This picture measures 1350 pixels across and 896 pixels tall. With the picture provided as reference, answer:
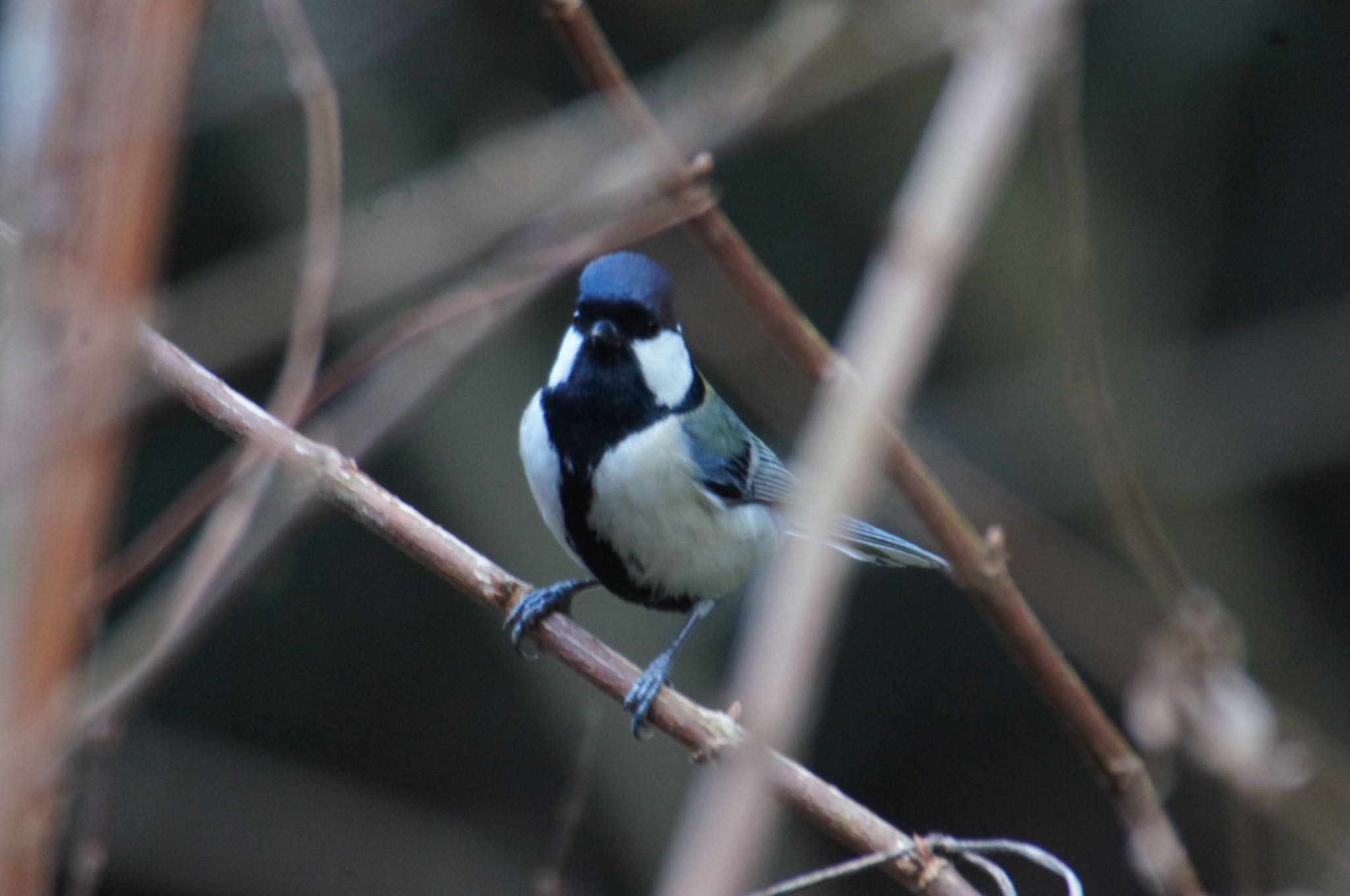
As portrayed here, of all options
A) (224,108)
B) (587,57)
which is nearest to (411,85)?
(224,108)

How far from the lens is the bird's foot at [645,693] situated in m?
2.01

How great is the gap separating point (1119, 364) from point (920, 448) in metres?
1.40

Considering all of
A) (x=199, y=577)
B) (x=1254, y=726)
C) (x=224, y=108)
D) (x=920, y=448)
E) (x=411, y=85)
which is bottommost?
(x=199, y=577)

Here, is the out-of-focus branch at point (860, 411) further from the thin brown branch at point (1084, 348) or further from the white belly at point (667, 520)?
the white belly at point (667, 520)

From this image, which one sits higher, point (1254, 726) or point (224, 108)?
point (224, 108)

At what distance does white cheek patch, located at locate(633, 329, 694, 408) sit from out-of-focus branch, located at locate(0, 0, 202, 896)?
6.68 feet

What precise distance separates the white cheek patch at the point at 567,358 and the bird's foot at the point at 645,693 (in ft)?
1.91

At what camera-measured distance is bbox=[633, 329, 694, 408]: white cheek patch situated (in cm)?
263

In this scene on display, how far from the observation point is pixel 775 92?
2180 mm

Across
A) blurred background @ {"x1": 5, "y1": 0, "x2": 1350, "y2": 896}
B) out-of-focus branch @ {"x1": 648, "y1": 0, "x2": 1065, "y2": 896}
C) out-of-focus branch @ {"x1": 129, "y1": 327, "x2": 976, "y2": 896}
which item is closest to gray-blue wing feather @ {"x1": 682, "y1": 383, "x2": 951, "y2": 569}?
out-of-focus branch @ {"x1": 129, "y1": 327, "x2": 976, "y2": 896}

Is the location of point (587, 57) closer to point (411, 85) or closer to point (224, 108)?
point (224, 108)

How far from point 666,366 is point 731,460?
272mm

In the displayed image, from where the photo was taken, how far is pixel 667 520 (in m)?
2.67

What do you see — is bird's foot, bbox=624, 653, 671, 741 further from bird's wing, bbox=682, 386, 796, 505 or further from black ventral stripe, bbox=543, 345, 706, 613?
bird's wing, bbox=682, 386, 796, 505
